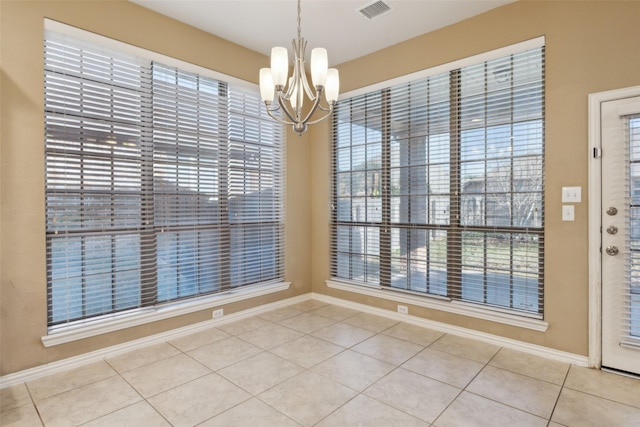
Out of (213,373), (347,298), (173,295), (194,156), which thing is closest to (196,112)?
(194,156)

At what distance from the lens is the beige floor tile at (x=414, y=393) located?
2123 millimetres

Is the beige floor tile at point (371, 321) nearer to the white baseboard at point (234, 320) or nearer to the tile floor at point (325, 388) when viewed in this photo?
the white baseboard at point (234, 320)

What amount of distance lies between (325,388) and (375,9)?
10.5 feet

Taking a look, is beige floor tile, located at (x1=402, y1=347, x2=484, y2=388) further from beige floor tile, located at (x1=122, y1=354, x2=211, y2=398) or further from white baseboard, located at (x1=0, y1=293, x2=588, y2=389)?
beige floor tile, located at (x1=122, y1=354, x2=211, y2=398)

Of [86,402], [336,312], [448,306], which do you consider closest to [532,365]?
[448,306]

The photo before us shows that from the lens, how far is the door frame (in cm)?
260

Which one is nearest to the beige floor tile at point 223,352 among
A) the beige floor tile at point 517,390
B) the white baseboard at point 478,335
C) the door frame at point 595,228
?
the white baseboard at point 478,335

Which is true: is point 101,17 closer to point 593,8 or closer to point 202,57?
point 202,57

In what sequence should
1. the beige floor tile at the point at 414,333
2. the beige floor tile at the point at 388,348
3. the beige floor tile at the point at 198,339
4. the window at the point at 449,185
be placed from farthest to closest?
the beige floor tile at the point at 414,333
the beige floor tile at the point at 198,339
the window at the point at 449,185
the beige floor tile at the point at 388,348

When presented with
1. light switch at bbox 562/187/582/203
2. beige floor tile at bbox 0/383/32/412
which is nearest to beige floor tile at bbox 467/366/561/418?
light switch at bbox 562/187/582/203

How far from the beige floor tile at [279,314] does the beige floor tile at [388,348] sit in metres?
1.08

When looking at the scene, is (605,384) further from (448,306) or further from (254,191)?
(254,191)

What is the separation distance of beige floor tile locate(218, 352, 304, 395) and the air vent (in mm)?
3146

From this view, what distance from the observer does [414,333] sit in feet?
11.1
